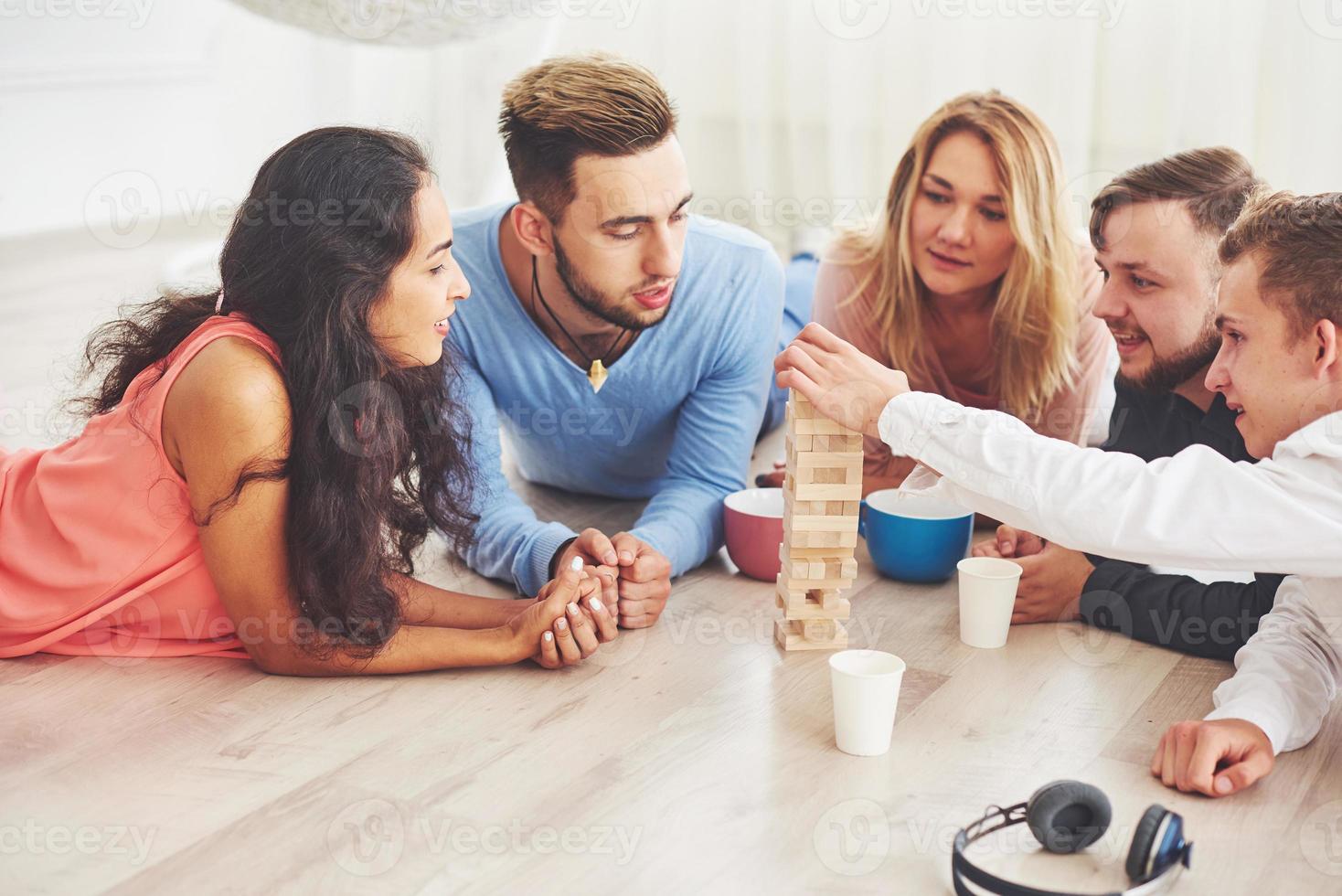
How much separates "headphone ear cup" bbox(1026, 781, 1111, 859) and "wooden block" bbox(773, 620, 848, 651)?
423 millimetres

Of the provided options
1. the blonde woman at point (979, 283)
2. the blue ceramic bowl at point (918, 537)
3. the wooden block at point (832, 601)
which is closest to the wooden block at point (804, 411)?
the wooden block at point (832, 601)

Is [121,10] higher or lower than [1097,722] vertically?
higher

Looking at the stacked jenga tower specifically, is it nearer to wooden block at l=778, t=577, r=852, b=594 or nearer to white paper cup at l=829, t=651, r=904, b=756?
wooden block at l=778, t=577, r=852, b=594

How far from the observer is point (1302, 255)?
1.25 metres

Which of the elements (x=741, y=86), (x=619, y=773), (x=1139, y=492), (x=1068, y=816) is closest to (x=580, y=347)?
(x=619, y=773)

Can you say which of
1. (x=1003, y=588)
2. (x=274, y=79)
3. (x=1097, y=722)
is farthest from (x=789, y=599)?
(x=274, y=79)

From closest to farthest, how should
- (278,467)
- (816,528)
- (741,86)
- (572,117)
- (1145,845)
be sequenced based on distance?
(1145,845) < (278,467) < (816,528) < (572,117) < (741,86)

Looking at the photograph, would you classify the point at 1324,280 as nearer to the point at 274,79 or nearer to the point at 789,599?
the point at 789,599

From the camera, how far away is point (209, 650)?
60.3 inches

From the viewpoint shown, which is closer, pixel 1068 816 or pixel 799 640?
pixel 1068 816

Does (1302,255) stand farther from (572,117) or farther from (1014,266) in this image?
(572,117)

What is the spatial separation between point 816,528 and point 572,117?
0.58 meters

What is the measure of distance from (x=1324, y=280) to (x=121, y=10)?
3.25 meters

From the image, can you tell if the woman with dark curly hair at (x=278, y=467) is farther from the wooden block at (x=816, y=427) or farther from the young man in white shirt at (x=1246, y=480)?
the young man in white shirt at (x=1246, y=480)
